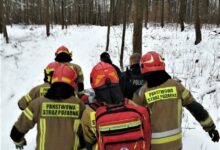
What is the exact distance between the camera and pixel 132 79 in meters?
5.29

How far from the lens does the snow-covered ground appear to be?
7.82m

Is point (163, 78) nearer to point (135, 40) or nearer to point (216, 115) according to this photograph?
point (216, 115)

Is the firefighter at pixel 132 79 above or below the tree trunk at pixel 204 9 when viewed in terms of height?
below

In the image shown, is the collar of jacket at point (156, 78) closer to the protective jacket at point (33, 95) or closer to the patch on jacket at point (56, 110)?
the patch on jacket at point (56, 110)

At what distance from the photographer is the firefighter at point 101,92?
3.19 m

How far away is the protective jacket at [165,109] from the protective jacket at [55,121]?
2.70 ft

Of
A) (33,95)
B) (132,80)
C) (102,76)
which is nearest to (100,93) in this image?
(102,76)

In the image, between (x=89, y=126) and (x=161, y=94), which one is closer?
(x=89, y=126)

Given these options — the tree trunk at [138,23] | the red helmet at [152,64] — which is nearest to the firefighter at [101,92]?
the red helmet at [152,64]

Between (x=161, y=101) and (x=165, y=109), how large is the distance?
0.10m

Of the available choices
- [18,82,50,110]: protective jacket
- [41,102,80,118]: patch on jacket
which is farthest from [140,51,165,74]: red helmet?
[18,82,50,110]: protective jacket

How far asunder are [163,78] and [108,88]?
84 cm

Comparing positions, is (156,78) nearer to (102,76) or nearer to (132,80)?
(102,76)

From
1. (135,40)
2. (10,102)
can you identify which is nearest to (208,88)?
(135,40)
